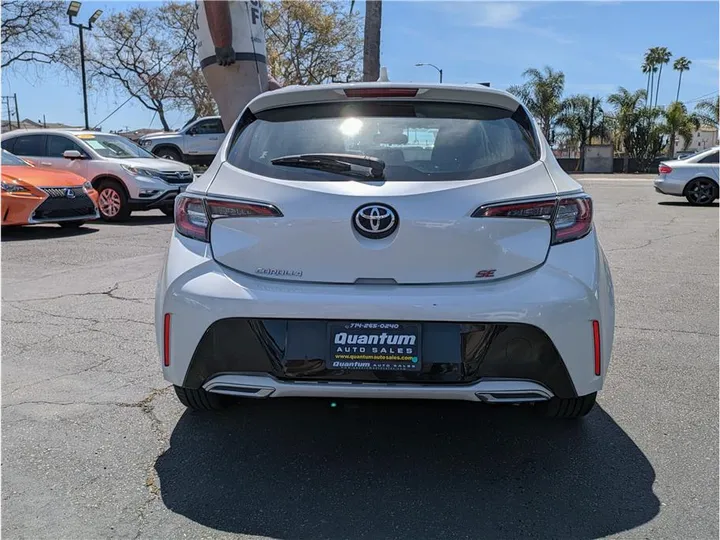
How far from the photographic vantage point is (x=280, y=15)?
Result: 116ft

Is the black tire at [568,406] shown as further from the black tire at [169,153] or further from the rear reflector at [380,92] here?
the black tire at [169,153]

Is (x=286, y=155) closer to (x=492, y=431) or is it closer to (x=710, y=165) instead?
(x=492, y=431)

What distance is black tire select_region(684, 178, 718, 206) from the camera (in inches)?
632

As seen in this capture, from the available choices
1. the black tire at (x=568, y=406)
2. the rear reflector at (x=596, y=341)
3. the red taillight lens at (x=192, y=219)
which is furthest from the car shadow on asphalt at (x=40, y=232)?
the rear reflector at (x=596, y=341)

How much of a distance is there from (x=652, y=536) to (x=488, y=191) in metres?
1.41

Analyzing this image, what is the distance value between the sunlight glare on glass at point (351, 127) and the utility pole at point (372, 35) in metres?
12.1

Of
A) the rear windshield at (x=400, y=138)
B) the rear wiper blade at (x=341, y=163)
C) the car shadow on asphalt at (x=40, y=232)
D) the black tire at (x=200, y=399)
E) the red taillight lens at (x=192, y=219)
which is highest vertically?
the rear windshield at (x=400, y=138)

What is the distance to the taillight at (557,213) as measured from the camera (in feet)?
8.54

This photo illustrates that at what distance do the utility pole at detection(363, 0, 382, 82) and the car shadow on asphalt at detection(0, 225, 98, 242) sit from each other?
23.7ft

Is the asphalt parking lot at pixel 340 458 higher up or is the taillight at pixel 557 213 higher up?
the taillight at pixel 557 213

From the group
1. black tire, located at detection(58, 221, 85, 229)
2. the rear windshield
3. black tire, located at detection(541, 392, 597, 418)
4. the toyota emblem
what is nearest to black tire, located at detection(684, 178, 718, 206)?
black tire, located at detection(58, 221, 85, 229)

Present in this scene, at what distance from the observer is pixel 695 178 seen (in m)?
16.2

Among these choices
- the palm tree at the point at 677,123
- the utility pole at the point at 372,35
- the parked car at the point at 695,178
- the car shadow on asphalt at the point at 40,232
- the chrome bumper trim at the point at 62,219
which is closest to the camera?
the chrome bumper trim at the point at 62,219

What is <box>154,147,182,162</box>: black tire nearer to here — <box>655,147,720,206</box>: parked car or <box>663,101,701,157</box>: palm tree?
<box>655,147,720,206</box>: parked car
